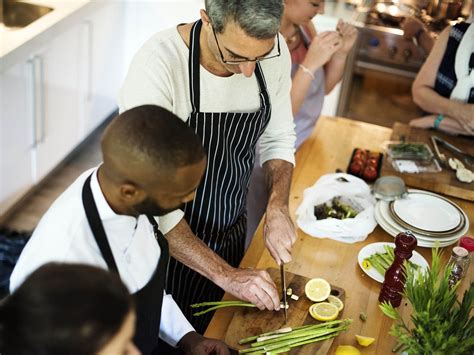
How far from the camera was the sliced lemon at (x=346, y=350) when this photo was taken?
5.14 ft

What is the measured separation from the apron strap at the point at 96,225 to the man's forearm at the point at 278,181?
2.34 feet

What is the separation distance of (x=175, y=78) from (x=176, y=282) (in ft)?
2.09

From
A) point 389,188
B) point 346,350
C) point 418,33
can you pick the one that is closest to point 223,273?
point 346,350

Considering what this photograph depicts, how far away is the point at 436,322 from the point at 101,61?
10.00ft

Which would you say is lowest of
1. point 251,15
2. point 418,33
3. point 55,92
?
point 55,92

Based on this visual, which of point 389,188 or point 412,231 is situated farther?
point 389,188

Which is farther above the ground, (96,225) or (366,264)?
(96,225)

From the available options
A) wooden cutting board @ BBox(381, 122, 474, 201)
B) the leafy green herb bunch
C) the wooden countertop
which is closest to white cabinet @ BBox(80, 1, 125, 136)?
the wooden countertop

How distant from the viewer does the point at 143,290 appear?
1.46 metres

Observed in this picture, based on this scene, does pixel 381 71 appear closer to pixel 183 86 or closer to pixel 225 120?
pixel 225 120

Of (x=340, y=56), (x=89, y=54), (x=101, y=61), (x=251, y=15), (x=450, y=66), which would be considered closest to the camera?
(x=251, y=15)

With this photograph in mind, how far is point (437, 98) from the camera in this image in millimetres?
2543

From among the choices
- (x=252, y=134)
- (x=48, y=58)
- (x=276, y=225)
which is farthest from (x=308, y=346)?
(x=48, y=58)

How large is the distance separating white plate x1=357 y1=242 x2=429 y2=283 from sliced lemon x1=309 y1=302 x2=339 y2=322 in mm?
220
